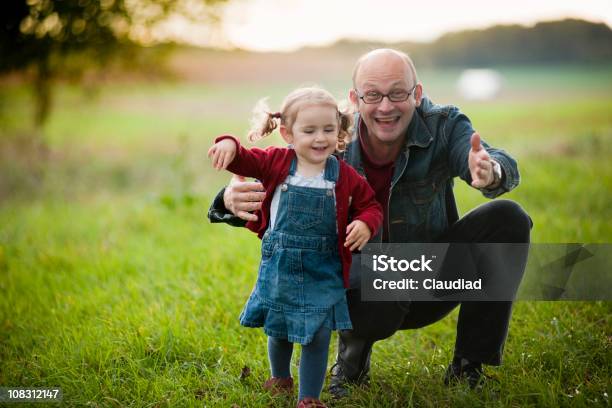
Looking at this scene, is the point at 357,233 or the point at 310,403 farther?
the point at 310,403

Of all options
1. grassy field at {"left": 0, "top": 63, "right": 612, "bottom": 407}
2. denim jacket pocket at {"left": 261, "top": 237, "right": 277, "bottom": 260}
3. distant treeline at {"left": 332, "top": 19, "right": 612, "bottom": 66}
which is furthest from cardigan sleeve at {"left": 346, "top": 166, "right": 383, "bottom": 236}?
distant treeline at {"left": 332, "top": 19, "right": 612, "bottom": 66}

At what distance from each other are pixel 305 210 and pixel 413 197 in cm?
79

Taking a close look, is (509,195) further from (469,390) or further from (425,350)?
(469,390)

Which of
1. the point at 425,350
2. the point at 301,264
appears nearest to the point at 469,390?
the point at 425,350

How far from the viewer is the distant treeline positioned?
14.9 metres

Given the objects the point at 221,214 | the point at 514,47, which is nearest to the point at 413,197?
the point at 221,214

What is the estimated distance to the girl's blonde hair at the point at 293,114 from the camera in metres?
2.48

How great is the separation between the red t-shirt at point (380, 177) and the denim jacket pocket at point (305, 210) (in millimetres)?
595

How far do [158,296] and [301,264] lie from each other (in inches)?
78.0

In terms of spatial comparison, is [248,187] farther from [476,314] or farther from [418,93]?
[476,314]

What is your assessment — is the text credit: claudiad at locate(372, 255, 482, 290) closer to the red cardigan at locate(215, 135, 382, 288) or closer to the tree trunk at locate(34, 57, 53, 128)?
the red cardigan at locate(215, 135, 382, 288)

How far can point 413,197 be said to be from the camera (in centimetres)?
304

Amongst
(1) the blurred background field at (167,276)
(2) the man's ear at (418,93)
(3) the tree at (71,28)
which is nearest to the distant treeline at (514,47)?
(1) the blurred background field at (167,276)

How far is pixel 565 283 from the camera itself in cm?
395
